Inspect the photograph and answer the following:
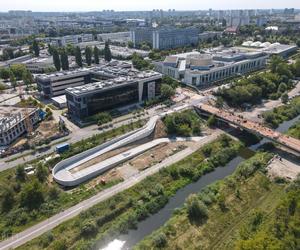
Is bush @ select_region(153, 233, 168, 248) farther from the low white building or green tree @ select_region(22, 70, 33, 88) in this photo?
green tree @ select_region(22, 70, 33, 88)

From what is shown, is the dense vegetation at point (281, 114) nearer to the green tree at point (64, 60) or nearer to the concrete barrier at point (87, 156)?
the concrete barrier at point (87, 156)

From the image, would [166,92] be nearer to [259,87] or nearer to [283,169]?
[259,87]

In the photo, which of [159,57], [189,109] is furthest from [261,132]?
[159,57]

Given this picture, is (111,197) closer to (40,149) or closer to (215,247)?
(215,247)

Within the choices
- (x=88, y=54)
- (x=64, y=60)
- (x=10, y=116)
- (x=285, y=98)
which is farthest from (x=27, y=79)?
(x=285, y=98)

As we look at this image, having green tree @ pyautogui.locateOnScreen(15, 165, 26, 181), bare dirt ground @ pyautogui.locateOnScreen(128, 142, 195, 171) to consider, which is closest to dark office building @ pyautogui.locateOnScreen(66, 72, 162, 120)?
bare dirt ground @ pyautogui.locateOnScreen(128, 142, 195, 171)

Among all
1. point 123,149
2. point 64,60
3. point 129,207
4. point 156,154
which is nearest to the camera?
point 129,207

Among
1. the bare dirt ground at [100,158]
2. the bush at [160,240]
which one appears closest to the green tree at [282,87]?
the bare dirt ground at [100,158]
